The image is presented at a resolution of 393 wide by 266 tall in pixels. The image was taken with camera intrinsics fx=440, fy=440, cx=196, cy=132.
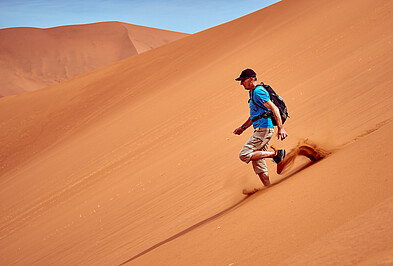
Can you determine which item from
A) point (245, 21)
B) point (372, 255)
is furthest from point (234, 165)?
point (245, 21)

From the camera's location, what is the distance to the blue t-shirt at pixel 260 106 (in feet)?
14.3

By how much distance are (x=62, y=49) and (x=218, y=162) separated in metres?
72.4

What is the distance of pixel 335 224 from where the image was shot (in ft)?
8.71

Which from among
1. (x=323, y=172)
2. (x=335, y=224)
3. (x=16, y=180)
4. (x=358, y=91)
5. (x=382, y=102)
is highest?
(x=16, y=180)

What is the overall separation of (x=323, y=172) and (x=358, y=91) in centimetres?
366

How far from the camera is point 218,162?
695cm

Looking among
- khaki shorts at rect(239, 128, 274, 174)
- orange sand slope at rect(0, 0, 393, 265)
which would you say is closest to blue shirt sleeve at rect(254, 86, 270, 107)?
khaki shorts at rect(239, 128, 274, 174)

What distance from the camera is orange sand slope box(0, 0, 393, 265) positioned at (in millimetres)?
2992

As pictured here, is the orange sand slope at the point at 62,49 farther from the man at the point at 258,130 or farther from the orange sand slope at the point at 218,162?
the man at the point at 258,130

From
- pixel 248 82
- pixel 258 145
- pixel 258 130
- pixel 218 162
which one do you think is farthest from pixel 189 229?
pixel 218 162

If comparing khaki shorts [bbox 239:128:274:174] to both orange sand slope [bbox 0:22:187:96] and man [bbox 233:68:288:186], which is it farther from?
orange sand slope [bbox 0:22:187:96]

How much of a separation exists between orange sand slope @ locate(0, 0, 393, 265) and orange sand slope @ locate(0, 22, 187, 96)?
41.4 meters

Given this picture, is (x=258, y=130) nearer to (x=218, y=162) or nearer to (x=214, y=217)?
(x=214, y=217)

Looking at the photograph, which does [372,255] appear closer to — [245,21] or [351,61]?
[351,61]
